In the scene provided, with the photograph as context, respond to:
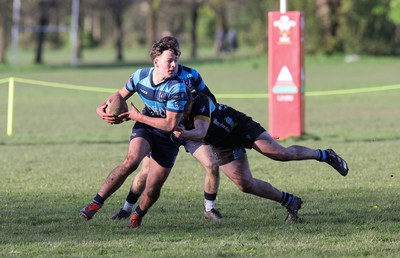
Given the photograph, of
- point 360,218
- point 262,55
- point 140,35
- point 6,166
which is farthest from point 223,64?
point 140,35

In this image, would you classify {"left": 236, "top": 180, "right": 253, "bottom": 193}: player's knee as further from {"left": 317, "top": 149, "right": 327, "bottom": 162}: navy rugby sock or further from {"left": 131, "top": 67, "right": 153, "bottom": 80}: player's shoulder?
{"left": 131, "top": 67, "right": 153, "bottom": 80}: player's shoulder

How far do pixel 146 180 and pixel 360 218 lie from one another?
2243mm

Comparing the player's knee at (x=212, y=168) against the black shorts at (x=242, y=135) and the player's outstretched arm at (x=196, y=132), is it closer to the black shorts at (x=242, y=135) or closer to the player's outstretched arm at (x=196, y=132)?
the black shorts at (x=242, y=135)

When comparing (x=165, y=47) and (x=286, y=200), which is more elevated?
(x=165, y=47)

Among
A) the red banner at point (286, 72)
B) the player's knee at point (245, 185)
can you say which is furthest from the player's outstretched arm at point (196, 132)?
the red banner at point (286, 72)

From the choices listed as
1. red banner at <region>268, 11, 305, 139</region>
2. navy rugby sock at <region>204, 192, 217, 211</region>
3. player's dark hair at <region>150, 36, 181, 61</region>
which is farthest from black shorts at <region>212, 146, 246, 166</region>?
red banner at <region>268, 11, 305, 139</region>

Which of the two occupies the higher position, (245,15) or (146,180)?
(245,15)

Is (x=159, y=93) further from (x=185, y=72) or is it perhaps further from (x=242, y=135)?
(x=242, y=135)

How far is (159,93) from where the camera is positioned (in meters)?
9.06

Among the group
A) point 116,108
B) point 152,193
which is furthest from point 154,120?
point 152,193

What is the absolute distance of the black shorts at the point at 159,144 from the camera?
9328 millimetres

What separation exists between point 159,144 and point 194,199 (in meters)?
2.30

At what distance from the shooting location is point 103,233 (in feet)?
30.0

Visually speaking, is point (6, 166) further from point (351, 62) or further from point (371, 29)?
point (371, 29)
